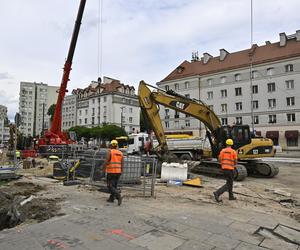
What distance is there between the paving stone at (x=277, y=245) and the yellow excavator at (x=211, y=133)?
889cm

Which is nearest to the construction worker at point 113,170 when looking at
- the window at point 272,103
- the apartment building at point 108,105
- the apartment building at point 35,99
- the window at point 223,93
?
the window at point 272,103

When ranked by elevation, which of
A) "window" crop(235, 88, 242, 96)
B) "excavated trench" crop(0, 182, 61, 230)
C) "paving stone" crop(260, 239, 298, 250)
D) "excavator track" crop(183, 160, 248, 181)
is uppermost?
"window" crop(235, 88, 242, 96)

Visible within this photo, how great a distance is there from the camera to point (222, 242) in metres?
4.74

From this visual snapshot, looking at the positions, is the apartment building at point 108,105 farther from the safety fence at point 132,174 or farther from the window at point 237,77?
the safety fence at point 132,174

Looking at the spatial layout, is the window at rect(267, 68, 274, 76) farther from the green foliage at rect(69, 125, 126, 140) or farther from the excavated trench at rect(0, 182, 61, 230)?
the excavated trench at rect(0, 182, 61, 230)

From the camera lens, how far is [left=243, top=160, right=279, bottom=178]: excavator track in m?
14.7

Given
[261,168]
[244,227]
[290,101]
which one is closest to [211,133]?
[261,168]

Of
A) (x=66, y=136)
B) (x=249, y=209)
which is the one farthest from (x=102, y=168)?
(x=66, y=136)

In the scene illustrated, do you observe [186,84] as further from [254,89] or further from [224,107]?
[254,89]

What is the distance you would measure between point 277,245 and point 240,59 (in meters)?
51.0

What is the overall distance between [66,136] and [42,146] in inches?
104

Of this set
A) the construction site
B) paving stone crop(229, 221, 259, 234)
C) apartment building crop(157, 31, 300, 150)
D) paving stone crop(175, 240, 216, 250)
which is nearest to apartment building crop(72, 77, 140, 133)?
apartment building crop(157, 31, 300, 150)

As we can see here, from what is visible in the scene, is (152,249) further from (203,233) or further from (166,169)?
(166,169)

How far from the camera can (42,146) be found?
2208 centimetres
